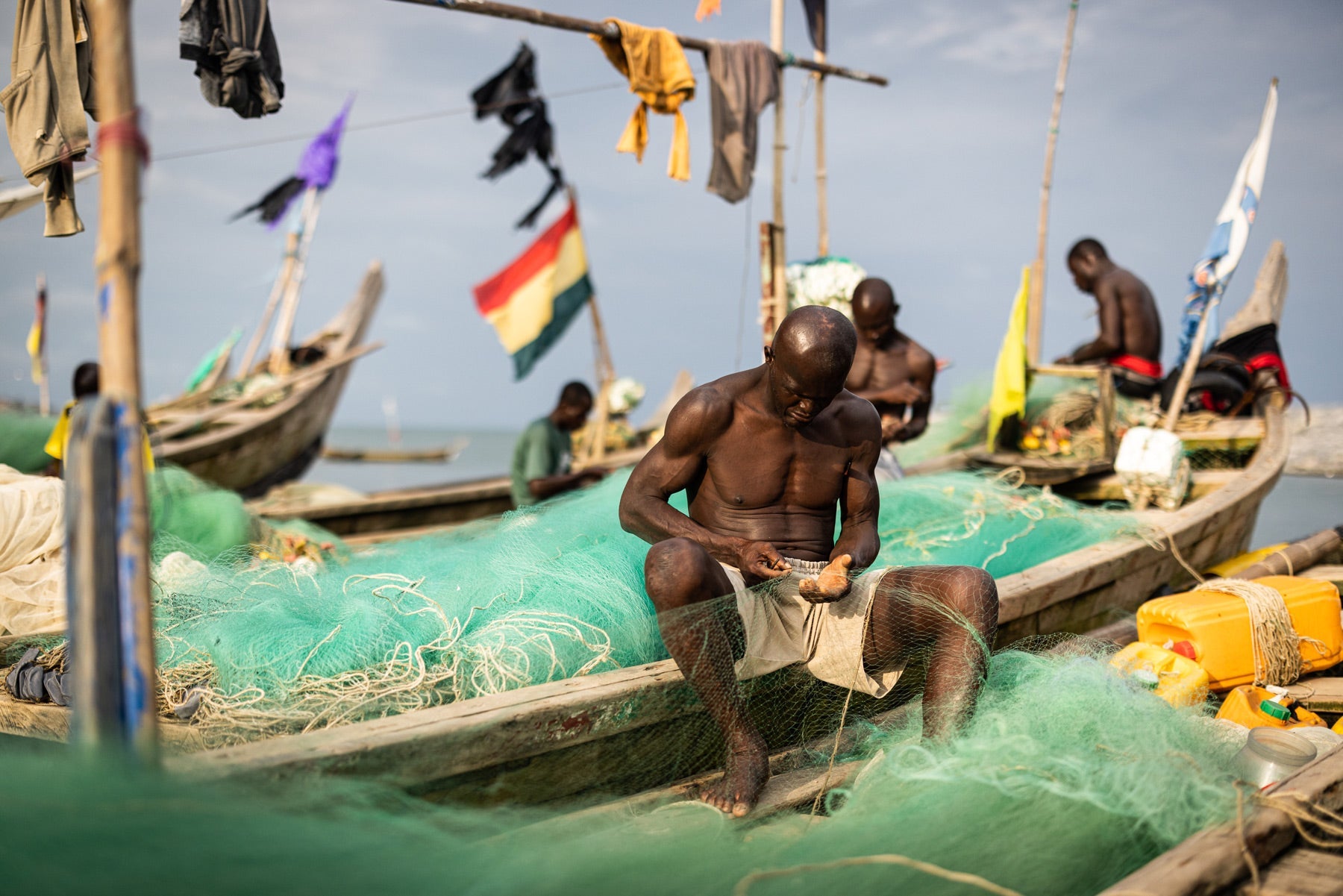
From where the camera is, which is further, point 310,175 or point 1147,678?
point 310,175

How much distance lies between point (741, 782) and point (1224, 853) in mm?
1100

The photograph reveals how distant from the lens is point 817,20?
7.93 metres

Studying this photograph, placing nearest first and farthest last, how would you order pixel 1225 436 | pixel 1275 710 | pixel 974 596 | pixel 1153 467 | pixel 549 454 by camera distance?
pixel 974 596, pixel 1275 710, pixel 1153 467, pixel 1225 436, pixel 549 454

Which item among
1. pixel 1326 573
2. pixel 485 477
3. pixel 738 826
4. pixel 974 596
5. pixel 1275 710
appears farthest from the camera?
pixel 485 477

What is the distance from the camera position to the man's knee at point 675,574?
2.56 m

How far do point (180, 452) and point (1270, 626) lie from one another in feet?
26.9

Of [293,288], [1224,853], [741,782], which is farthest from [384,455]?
[1224,853]

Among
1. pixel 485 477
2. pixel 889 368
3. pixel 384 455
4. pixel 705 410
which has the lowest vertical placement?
pixel 384 455

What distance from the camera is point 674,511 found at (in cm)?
298

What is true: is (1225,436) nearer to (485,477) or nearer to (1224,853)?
(1224,853)

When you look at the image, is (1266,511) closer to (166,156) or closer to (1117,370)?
(1117,370)

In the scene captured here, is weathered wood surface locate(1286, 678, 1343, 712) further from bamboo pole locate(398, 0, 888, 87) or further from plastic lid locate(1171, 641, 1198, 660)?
bamboo pole locate(398, 0, 888, 87)

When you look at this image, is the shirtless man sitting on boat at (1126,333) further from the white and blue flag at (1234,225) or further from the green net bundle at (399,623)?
the green net bundle at (399,623)

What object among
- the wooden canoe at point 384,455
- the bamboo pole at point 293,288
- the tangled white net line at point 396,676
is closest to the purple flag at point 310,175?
the bamboo pole at point 293,288
